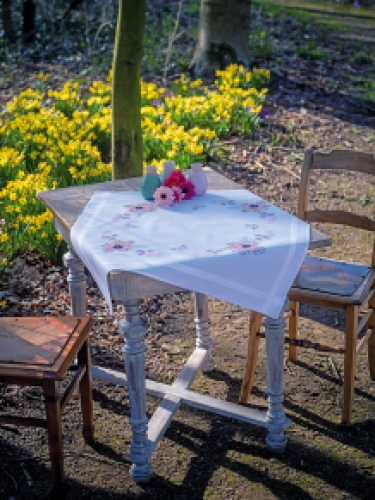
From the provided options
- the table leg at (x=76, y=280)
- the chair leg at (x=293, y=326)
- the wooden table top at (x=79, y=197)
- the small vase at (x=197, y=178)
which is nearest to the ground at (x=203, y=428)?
the chair leg at (x=293, y=326)

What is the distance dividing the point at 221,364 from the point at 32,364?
140cm

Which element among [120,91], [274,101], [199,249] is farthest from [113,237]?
[274,101]

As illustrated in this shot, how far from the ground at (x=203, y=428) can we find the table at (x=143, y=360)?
108 millimetres

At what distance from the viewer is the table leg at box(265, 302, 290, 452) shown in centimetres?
281

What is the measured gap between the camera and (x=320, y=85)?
27.8 feet

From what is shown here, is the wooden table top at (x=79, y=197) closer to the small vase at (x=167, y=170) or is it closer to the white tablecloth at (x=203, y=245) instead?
the white tablecloth at (x=203, y=245)

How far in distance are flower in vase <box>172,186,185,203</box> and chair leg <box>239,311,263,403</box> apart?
2.05ft

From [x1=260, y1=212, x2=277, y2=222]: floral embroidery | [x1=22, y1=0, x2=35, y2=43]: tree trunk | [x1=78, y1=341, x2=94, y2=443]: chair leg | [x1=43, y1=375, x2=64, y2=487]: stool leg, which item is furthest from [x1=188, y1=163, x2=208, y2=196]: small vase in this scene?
[x1=22, y1=0, x2=35, y2=43]: tree trunk

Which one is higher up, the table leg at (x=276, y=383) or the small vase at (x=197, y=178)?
the small vase at (x=197, y=178)

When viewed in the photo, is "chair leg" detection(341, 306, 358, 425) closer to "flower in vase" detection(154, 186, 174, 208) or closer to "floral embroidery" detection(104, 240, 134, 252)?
"flower in vase" detection(154, 186, 174, 208)

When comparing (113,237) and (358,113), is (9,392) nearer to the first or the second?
(113,237)

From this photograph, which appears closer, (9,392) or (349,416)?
(349,416)

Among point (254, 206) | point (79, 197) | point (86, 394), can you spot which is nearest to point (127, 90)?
point (79, 197)

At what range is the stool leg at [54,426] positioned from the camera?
250 cm
